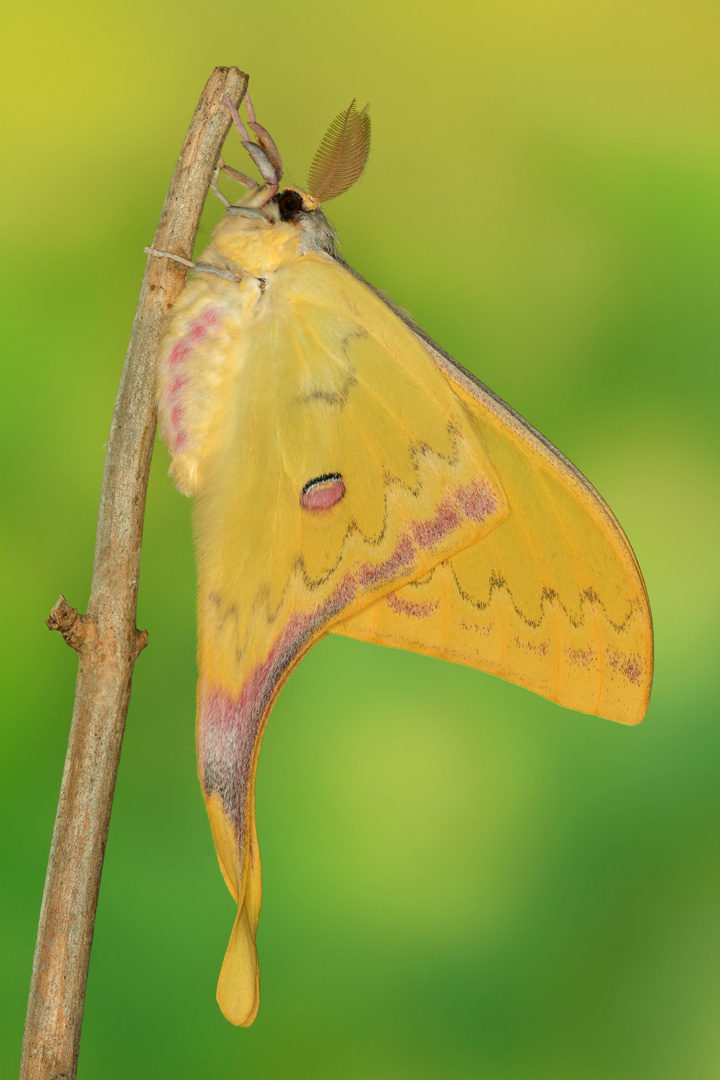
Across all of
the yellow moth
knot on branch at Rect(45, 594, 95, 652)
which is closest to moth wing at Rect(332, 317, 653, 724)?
the yellow moth

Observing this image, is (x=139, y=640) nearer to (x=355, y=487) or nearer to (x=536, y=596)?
(x=355, y=487)

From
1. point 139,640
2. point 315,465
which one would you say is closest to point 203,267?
point 315,465

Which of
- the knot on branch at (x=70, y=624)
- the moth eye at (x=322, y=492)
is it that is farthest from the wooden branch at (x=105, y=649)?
the moth eye at (x=322, y=492)

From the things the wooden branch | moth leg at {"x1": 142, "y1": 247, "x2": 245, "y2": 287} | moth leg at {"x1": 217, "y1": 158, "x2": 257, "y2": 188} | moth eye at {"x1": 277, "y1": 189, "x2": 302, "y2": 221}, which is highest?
moth leg at {"x1": 217, "y1": 158, "x2": 257, "y2": 188}

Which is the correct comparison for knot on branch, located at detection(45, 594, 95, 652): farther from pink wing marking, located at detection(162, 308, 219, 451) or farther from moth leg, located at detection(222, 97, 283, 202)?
moth leg, located at detection(222, 97, 283, 202)

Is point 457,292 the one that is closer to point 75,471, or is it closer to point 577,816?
point 75,471

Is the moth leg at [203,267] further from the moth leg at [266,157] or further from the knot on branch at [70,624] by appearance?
the knot on branch at [70,624]

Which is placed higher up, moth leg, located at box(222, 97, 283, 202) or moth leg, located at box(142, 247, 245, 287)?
moth leg, located at box(222, 97, 283, 202)
